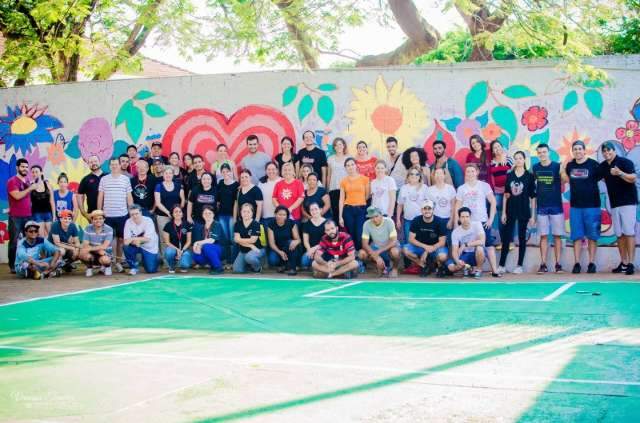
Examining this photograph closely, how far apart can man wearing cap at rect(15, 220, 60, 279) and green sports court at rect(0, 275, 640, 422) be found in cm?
266

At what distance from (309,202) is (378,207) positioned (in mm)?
1126

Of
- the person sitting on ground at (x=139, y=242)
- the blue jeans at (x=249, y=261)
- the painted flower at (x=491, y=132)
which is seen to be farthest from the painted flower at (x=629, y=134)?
the person sitting on ground at (x=139, y=242)

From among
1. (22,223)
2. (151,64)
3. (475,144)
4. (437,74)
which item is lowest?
(22,223)

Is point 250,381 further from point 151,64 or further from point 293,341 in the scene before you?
point 151,64

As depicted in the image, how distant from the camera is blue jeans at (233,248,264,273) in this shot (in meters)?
12.7

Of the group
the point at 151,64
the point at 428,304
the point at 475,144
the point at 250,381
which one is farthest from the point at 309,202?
the point at 151,64

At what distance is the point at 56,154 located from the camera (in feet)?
51.4

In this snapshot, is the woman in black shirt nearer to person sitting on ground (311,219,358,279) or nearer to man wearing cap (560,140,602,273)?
man wearing cap (560,140,602,273)

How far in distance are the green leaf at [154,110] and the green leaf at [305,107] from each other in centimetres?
279

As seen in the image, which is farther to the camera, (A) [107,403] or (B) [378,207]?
(B) [378,207]

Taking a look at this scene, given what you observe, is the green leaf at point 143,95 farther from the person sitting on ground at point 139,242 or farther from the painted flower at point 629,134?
the painted flower at point 629,134

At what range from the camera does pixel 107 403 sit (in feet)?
17.4

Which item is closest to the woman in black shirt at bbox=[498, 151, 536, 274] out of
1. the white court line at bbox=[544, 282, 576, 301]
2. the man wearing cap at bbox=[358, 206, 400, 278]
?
the white court line at bbox=[544, 282, 576, 301]

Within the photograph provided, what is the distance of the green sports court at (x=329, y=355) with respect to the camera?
16.6ft
